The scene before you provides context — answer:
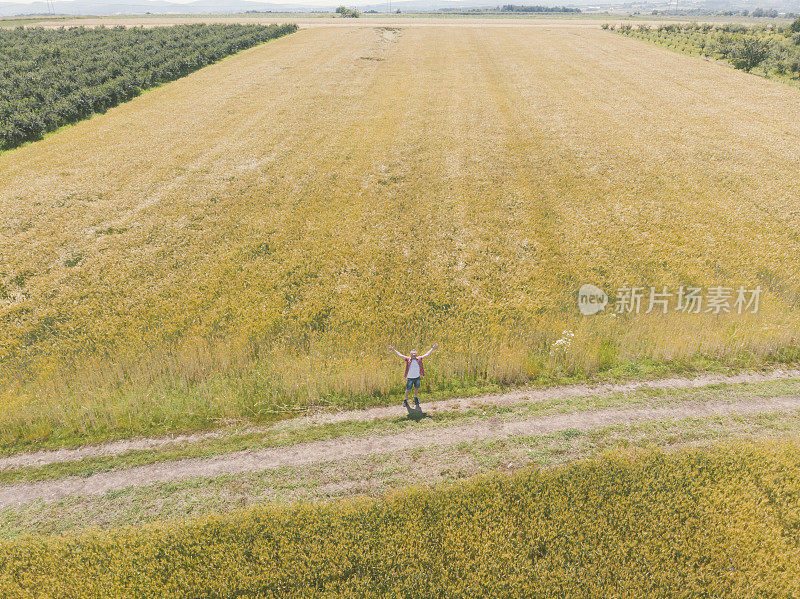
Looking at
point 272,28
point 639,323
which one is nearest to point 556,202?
point 639,323

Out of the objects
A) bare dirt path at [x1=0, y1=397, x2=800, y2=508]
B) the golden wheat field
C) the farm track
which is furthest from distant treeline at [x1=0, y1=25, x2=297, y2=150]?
bare dirt path at [x1=0, y1=397, x2=800, y2=508]

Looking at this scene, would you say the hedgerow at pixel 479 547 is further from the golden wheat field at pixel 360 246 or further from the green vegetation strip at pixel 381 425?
the golden wheat field at pixel 360 246

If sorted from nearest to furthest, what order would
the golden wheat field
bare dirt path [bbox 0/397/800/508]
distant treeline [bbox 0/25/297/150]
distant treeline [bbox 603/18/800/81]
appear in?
bare dirt path [bbox 0/397/800/508] < the golden wheat field < distant treeline [bbox 0/25/297/150] < distant treeline [bbox 603/18/800/81]

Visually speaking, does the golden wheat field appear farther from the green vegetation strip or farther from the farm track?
the green vegetation strip

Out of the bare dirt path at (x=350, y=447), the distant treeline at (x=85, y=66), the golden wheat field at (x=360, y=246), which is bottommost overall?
the bare dirt path at (x=350, y=447)

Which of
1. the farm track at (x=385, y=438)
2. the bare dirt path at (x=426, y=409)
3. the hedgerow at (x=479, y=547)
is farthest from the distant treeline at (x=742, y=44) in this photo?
the hedgerow at (x=479, y=547)

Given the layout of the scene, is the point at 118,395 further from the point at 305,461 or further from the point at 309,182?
the point at 309,182
